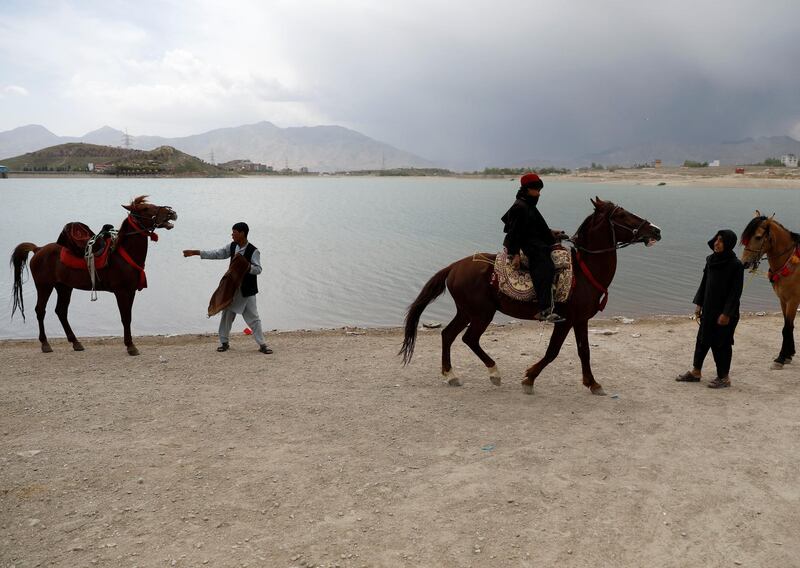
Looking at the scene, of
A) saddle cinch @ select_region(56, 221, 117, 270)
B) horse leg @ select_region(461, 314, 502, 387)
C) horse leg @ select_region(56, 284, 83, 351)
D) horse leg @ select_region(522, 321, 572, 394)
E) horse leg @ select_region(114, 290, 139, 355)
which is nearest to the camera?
horse leg @ select_region(522, 321, 572, 394)

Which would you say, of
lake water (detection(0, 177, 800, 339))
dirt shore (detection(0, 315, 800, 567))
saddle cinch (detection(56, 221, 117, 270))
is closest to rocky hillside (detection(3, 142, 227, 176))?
lake water (detection(0, 177, 800, 339))

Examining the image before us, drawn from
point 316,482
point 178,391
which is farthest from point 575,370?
point 178,391

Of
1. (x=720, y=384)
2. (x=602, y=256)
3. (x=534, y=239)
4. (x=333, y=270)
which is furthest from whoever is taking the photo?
(x=333, y=270)

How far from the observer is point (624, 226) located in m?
6.92

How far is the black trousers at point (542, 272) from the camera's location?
264 inches

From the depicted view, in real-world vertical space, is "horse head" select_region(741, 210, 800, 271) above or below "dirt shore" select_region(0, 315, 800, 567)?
above

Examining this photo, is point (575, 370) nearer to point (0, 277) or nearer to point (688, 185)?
point (0, 277)

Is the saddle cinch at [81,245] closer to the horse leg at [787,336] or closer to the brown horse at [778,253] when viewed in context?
the brown horse at [778,253]

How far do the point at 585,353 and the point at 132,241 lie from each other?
269 inches

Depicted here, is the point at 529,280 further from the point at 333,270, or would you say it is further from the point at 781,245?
the point at 333,270

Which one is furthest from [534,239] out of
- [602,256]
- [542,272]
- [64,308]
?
[64,308]

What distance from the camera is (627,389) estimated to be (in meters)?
7.42

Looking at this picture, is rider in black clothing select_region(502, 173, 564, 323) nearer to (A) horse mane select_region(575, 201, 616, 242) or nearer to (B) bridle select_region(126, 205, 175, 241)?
(A) horse mane select_region(575, 201, 616, 242)

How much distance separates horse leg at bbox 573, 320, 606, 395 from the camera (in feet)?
23.0
